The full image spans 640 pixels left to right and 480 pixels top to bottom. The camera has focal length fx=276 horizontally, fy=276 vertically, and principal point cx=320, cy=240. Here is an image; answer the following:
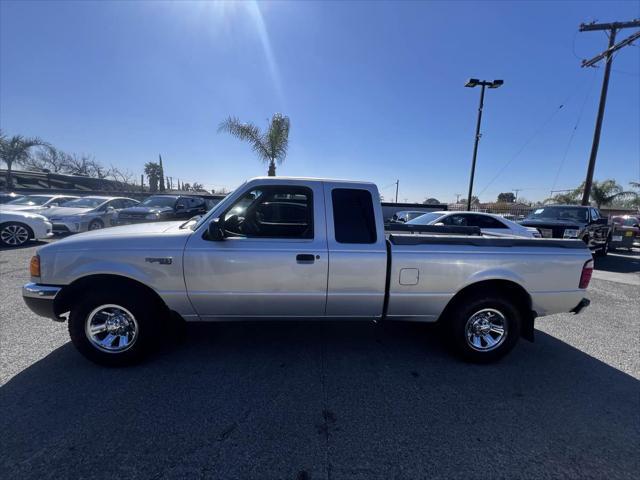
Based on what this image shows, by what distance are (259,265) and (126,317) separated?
1.48 m

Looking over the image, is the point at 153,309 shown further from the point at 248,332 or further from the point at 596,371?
the point at 596,371

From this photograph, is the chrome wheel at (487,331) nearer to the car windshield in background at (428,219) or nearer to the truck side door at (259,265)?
the truck side door at (259,265)

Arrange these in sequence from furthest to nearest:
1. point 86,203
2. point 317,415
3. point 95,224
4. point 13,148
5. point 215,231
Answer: point 13,148
point 86,203
point 95,224
point 215,231
point 317,415

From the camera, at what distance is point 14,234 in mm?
8531

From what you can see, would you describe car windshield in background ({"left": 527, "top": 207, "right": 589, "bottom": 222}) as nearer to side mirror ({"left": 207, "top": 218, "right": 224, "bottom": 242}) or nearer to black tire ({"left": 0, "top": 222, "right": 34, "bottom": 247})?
side mirror ({"left": 207, "top": 218, "right": 224, "bottom": 242})

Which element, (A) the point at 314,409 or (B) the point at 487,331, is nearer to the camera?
(A) the point at 314,409

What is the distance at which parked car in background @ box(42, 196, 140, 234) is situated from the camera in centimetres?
1022

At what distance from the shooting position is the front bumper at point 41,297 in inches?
104

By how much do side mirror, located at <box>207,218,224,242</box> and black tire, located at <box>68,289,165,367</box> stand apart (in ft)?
3.08

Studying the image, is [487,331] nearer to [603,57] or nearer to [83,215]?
[83,215]

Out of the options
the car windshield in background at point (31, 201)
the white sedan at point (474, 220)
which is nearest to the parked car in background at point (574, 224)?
the white sedan at point (474, 220)

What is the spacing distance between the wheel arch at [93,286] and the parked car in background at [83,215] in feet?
33.0

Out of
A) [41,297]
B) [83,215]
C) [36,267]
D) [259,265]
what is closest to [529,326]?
[259,265]

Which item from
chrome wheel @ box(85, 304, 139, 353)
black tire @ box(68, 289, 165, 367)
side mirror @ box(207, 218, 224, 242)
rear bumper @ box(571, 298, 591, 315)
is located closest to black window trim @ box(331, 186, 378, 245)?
side mirror @ box(207, 218, 224, 242)
